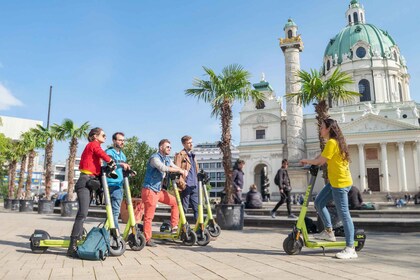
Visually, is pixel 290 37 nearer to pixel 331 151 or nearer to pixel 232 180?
pixel 232 180

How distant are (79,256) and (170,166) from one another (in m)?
2.18

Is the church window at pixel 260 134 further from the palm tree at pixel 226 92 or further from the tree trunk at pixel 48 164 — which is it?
the palm tree at pixel 226 92

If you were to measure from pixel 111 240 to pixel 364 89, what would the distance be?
59.0 m

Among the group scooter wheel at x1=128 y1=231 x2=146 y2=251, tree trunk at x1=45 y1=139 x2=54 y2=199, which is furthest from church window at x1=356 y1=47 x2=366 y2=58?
scooter wheel at x1=128 y1=231 x2=146 y2=251

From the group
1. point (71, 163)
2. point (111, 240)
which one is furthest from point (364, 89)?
point (111, 240)

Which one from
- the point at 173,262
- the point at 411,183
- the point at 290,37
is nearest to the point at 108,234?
the point at 173,262

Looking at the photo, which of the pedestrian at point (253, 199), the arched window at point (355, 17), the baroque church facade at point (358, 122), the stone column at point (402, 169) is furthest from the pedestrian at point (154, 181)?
the arched window at point (355, 17)

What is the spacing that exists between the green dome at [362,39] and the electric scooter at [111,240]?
61116mm

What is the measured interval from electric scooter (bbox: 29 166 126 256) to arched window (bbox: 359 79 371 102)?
57514 millimetres

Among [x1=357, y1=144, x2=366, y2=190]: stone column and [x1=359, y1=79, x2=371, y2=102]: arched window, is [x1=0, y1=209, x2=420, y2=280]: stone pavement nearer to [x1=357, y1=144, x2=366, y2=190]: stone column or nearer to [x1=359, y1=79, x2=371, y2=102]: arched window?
[x1=357, y1=144, x2=366, y2=190]: stone column

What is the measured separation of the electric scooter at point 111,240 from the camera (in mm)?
4777

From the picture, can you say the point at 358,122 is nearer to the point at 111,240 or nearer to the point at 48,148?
the point at 48,148

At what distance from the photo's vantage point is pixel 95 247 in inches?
176

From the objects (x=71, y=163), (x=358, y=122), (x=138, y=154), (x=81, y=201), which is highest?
(x=358, y=122)
